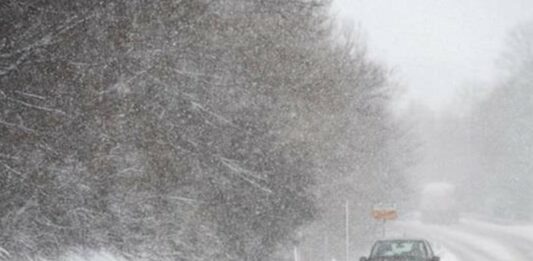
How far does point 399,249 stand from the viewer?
1906 cm

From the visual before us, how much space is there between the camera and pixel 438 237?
5159 centimetres

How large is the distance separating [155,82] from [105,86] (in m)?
2.28

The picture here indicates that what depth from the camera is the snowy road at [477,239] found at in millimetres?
38719

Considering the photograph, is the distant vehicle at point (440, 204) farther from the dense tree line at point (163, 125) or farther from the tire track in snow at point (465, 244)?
the dense tree line at point (163, 125)

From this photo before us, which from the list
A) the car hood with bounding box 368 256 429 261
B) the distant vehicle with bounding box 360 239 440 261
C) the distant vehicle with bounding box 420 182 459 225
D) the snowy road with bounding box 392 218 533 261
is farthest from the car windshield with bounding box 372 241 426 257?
the distant vehicle with bounding box 420 182 459 225

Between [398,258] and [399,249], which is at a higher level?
[398,258]

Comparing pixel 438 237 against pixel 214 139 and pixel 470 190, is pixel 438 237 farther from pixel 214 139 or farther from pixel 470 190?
pixel 214 139

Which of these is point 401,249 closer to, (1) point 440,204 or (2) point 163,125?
(2) point 163,125

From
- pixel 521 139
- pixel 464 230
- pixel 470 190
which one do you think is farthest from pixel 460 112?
pixel 464 230

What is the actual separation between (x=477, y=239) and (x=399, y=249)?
101 feet

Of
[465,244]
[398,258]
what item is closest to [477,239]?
[465,244]

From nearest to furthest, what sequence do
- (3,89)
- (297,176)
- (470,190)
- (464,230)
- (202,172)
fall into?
(3,89) → (202,172) → (297,176) → (464,230) → (470,190)

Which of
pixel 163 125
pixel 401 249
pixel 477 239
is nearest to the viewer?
pixel 163 125

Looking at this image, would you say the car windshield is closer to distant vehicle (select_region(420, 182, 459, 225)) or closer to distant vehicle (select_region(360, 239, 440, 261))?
distant vehicle (select_region(360, 239, 440, 261))
